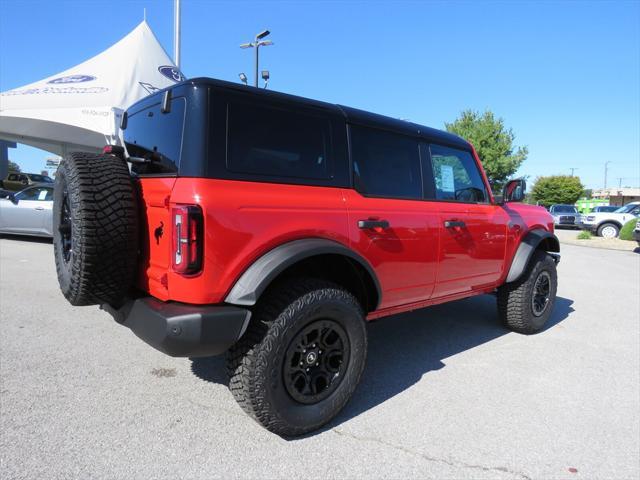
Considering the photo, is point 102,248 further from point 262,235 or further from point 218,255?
point 262,235

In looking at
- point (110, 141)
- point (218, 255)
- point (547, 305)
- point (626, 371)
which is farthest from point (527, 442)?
point (110, 141)

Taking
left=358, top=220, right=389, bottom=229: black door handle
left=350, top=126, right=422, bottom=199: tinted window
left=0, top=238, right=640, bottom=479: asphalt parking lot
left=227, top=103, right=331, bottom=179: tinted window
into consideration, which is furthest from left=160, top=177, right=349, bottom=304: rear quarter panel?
left=0, top=238, right=640, bottom=479: asphalt parking lot

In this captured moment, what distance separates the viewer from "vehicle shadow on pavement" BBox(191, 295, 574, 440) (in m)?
3.13

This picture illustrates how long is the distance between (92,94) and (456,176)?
11525 millimetres

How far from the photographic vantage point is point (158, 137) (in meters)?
2.57

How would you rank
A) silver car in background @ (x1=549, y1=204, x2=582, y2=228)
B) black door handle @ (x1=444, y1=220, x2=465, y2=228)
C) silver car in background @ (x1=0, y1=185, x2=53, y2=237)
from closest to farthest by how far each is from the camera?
black door handle @ (x1=444, y1=220, x2=465, y2=228) → silver car in background @ (x1=0, y1=185, x2=53, y2=237) → silver car in background @ (x1=549, y1=204, x2=582, y2=228)

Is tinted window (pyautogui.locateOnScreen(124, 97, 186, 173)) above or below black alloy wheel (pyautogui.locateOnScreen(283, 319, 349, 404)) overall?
above

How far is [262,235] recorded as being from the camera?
7.59 feet

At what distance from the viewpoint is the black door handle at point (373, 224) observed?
9.15 feet

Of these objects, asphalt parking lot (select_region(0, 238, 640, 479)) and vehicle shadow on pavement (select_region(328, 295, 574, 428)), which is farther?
vehicle shadow on pavement (select_region(328, 295, 574, 428))

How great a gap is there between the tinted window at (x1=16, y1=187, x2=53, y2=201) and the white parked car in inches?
873

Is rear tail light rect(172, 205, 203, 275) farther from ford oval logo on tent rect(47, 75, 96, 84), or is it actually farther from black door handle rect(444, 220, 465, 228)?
ford oval logo on tent rect(47, 75, 96, 84)

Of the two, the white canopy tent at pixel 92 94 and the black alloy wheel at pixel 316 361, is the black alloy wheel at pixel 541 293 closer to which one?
the black alloy wheel at pixel 316 361

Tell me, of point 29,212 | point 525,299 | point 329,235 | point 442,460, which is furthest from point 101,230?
point 29,212
